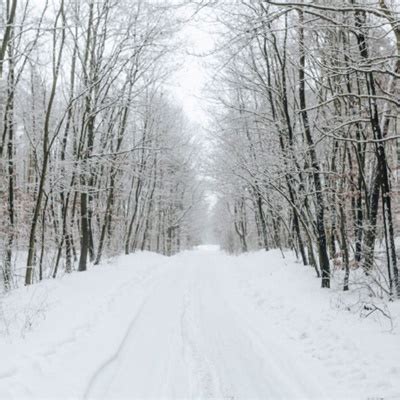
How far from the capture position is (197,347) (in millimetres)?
6094

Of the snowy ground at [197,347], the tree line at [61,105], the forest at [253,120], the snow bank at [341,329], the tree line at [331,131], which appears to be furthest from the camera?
the tree line at [61,105]

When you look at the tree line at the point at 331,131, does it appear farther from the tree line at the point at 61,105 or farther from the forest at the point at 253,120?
the tree line at the point at 61,105

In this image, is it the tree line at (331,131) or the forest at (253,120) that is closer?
the tree line at (331,131)

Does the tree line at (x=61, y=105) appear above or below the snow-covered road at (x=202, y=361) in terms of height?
above

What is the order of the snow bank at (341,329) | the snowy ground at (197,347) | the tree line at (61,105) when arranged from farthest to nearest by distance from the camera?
1. the tree line at (61,105)
2. the snow bank at (341,329)
3. the snowy ground at (197,347)

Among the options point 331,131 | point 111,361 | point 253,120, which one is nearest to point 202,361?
point 111,361

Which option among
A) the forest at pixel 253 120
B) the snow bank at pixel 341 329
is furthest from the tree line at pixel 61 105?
the snow bank at pixel 341 329

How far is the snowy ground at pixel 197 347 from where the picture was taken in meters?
4.43

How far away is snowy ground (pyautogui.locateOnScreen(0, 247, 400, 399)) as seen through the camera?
4430 millimetres

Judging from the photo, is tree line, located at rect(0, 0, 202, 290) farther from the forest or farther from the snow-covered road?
the snow-covered road

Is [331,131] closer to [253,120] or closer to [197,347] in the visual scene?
[197,347]

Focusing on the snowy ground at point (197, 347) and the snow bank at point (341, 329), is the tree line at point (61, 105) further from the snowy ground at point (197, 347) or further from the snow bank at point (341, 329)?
the snow bank at point (341, 329)

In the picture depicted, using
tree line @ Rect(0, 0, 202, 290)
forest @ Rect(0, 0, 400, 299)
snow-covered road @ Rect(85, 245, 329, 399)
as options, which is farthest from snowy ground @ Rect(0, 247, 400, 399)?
tree line @ Rect(0, 0, 202, 290)

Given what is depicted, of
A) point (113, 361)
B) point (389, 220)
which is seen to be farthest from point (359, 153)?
point (113, 361)
